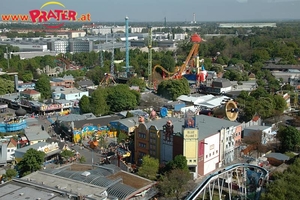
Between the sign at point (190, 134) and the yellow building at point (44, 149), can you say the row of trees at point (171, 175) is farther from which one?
the yellow building at point (44, 149)

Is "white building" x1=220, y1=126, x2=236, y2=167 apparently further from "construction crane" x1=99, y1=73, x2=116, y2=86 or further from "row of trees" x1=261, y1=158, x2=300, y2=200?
"construction crane" x1=99, y1=73, x2=116, y2=86

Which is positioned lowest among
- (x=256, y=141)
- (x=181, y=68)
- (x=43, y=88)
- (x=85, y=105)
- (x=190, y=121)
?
(x=256, y=141)

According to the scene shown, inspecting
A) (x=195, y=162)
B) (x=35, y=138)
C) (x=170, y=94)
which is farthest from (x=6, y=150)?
(x=170, y=94)

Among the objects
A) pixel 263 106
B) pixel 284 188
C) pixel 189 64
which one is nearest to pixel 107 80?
pixel 189 64

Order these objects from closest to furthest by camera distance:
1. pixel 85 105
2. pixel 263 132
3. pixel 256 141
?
pixel 256 141 → pixel 263 132 → pixel 85 105

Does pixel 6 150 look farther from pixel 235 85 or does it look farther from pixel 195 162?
pixel 235 85

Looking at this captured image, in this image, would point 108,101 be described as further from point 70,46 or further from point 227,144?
Answer: point 70,46

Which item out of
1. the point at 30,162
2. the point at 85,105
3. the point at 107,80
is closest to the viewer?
the point at 30,162

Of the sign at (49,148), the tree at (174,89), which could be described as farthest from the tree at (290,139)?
the tree at (174,89)
